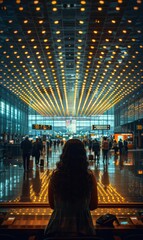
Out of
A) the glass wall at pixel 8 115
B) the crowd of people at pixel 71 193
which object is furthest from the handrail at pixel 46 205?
the glass wall at pixel 8 115

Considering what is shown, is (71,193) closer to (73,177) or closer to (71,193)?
(71,193)

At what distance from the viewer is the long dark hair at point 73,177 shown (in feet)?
11.0

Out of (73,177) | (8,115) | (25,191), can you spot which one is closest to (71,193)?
(73,177)

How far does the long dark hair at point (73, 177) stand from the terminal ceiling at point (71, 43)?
1106 centimetres

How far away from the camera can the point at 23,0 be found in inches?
517

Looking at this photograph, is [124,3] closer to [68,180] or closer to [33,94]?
[68,180]

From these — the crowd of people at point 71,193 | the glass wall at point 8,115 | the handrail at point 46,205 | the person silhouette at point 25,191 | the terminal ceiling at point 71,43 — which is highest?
the terminal ceiling at point 71,43

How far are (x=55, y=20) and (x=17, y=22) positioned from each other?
5.87 ft

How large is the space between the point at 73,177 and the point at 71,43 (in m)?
16.9

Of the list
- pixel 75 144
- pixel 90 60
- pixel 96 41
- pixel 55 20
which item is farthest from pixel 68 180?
pixel 90 60

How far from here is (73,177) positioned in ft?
11.0

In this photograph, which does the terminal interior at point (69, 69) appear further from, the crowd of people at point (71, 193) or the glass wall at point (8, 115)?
the glass wall at point (8, 115)

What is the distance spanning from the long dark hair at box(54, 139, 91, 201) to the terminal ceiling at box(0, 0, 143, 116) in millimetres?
11063

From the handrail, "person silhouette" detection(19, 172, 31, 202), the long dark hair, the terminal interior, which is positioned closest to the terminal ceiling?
the terminal interior
